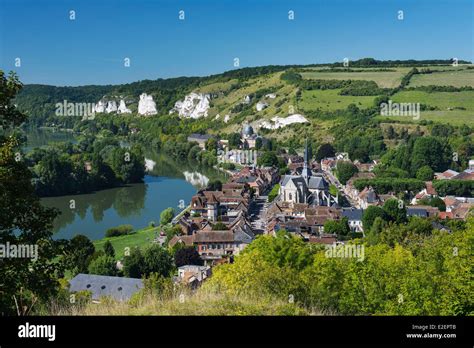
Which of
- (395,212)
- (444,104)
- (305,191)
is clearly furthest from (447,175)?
(444,104)

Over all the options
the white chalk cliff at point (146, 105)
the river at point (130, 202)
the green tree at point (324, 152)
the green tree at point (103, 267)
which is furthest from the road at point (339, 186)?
the white chalk cliff at point (146, 105)

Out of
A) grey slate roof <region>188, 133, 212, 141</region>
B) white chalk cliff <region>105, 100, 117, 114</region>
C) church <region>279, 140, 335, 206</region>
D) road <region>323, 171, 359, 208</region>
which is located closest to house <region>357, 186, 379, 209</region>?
road <region>323, 171, 359, 208</region>

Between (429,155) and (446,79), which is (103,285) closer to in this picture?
(429,155)

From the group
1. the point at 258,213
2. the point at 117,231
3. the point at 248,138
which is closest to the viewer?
the point at 117,231

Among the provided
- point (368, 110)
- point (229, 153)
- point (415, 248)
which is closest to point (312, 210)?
point (415, 248)

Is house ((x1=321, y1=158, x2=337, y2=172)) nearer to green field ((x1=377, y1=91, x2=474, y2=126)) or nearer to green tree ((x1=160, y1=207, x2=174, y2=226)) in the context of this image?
green field ((x1=377, y1=91, x2=474, y2=126))

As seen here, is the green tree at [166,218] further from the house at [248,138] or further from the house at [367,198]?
the house at [248,138]
